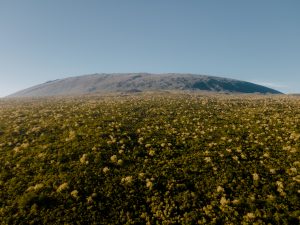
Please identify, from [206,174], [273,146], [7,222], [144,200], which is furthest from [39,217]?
[273,146]

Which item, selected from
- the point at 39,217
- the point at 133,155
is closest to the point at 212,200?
the point at 133,155

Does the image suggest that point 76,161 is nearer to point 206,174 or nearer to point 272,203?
point 206,174

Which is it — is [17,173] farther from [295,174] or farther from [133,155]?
[295,174]

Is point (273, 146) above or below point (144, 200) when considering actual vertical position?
above

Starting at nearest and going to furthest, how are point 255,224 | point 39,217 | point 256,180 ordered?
point 255,224
point 39,217
point 256,180

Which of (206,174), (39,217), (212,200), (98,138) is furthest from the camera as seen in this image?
(98,138)

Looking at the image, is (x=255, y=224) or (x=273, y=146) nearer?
(x=255, y=224)
